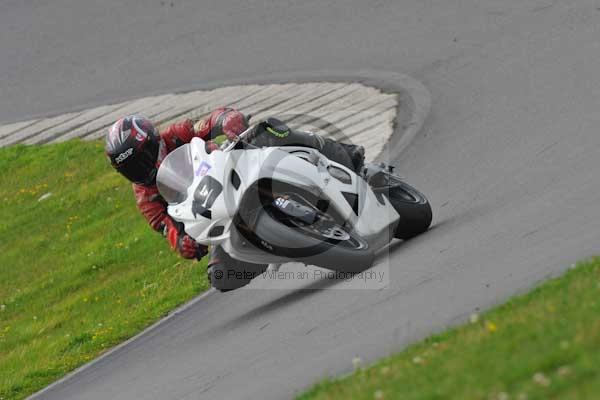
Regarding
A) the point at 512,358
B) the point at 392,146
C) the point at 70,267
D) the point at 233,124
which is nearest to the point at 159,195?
the point at 233,124

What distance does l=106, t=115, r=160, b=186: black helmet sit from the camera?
8961mm

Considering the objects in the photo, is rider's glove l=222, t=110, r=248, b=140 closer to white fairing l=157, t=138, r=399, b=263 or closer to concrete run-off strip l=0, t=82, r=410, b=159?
white fairing l=157, t=138, r=399, b=263

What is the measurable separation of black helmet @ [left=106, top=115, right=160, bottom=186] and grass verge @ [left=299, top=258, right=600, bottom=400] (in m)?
3.44

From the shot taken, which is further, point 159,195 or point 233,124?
point 159,195

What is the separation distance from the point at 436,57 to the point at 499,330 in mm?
8339

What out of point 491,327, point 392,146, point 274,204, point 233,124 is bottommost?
point 392,146

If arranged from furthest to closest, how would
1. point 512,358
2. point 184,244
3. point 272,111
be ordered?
point 272,111 → point 184,244 → point 512,358

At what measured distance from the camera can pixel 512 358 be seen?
4957 mm

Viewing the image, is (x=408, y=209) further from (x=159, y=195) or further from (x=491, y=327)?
(x=491, y=327)

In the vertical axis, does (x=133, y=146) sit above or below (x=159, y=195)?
above

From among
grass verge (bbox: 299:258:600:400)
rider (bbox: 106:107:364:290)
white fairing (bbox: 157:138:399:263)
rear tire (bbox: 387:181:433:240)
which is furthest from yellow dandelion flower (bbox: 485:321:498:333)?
rear tire (bbox: 387:181:433:240)

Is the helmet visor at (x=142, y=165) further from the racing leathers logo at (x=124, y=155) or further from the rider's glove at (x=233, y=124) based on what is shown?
the rider's glove at (x=233, y=124)

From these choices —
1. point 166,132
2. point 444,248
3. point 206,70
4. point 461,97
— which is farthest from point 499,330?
point 206,70

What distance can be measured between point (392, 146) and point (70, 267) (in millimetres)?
3627
